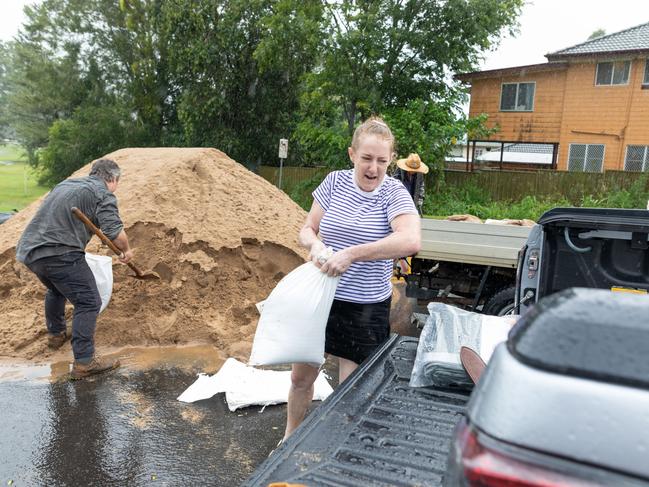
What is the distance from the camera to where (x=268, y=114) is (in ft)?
73.0

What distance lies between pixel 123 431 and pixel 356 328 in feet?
6.55

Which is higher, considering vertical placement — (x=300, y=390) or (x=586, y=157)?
(x=586, y=157)

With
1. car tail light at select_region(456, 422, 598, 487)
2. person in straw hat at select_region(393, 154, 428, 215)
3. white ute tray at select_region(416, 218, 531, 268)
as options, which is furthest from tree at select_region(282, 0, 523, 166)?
car tail light at select_region(456, 422, 598, 487)

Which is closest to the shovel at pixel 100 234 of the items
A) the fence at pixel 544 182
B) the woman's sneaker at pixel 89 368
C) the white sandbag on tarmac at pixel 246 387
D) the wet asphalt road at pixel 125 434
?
the woman's sneaker at pixel 89 368

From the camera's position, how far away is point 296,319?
2.59 m

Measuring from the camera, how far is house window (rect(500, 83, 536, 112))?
69.7 feet

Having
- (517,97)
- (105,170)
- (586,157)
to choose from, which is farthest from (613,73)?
(105,170)

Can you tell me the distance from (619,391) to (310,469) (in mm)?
1036

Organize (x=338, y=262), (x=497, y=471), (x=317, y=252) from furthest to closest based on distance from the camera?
(x=317, y=252) < (x=338, y=262) < (x=497, y=471)

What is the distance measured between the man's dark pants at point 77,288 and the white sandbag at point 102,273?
0.16 metres

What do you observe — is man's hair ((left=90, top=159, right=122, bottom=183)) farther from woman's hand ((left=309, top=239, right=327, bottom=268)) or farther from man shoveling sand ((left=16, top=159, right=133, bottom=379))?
woman's hand ((left=309, top=239, right=327, bottom=268))

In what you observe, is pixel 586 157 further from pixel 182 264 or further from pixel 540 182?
pixel 182 264

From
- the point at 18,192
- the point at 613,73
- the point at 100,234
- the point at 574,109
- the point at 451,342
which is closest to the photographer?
the point at 451,342

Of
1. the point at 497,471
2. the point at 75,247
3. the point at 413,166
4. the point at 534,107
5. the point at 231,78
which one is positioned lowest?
the point at 75,247
